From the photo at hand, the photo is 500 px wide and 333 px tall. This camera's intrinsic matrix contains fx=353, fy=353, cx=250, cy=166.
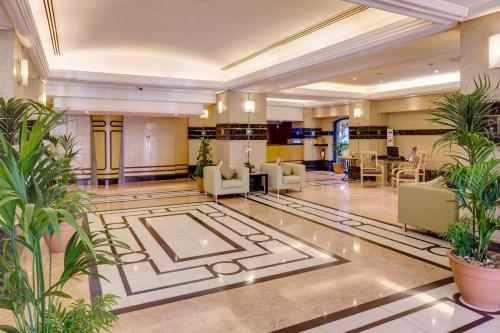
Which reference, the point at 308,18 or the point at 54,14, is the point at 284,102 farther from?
the point at 54,14

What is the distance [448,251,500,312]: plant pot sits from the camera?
288 cm

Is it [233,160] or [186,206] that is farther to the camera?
[233,160]

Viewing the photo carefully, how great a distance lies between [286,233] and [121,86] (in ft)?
18.1

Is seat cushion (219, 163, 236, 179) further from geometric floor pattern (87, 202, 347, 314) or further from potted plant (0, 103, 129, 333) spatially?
potted plant (0, 103, 129, 333)

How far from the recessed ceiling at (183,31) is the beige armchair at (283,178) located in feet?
8.09

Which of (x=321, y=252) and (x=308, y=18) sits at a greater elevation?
(x=308, y=18)

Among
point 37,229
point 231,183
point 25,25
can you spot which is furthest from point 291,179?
point 37,229

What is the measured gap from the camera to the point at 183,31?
5.72m

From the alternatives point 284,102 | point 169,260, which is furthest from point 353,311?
point 284,102

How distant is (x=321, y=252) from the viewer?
177 inches

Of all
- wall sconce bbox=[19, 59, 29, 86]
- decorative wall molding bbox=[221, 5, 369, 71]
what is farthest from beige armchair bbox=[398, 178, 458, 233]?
wall sconce bbox=[19, 59, 29, 86]

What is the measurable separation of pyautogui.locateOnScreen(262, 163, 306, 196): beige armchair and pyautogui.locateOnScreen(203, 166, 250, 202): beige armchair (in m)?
0.76

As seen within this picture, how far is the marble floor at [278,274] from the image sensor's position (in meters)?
2.84

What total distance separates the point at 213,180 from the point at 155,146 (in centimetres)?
424
